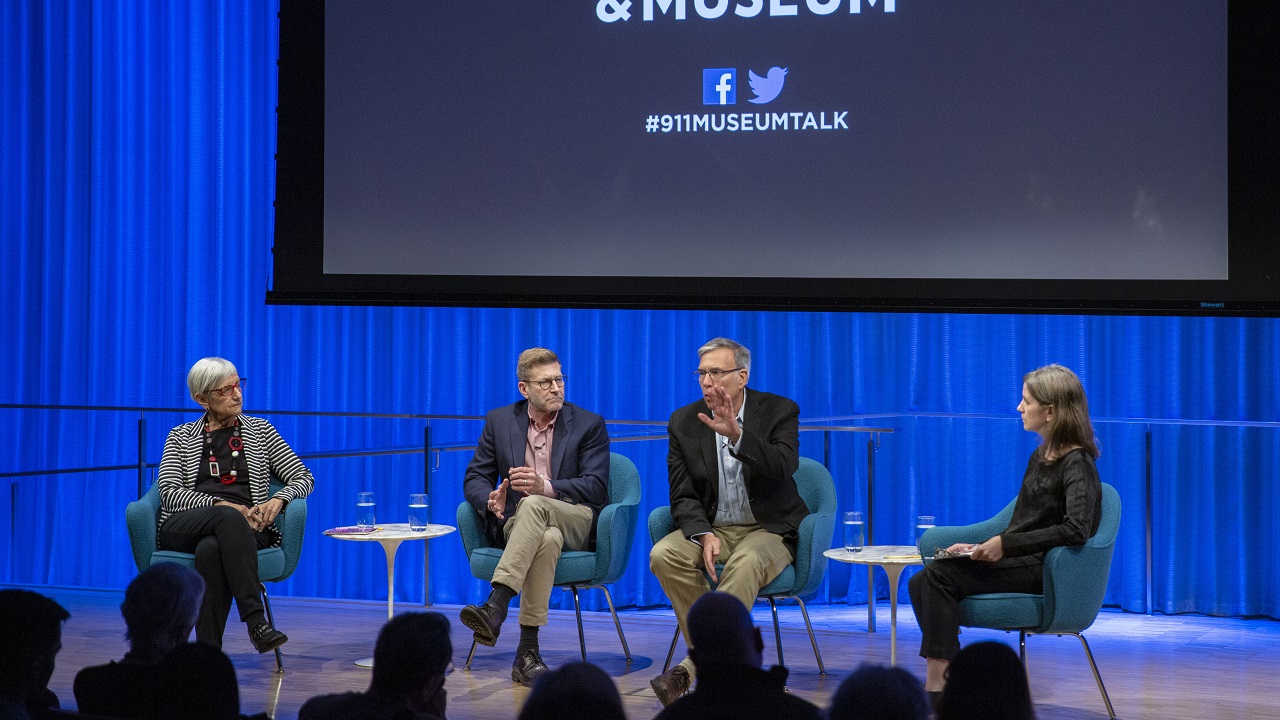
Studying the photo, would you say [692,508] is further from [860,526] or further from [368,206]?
[368,206]

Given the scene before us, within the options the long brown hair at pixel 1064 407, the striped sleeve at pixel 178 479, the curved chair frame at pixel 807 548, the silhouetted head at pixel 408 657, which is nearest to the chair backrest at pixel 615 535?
the curved chair frame at pixel 807 548

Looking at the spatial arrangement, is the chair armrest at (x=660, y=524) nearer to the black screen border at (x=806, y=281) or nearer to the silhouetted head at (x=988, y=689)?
the black screen border at (x=806, y=281)

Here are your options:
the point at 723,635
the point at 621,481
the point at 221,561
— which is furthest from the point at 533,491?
the point at 723,635

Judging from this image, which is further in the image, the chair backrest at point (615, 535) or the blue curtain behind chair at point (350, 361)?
the blue curtain behind chair at point (350, 361)

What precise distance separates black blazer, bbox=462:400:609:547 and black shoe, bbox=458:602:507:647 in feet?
1.35

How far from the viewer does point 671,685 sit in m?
4.39

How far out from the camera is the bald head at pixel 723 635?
2.59 meters

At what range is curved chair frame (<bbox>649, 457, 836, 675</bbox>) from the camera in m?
4.73

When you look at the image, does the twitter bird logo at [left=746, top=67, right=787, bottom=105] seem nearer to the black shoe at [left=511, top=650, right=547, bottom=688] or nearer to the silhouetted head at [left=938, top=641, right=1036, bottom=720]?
the black shoe at [left=511, top=650, right=547, bottom=688]

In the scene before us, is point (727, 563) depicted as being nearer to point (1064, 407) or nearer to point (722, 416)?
point (722, 416)

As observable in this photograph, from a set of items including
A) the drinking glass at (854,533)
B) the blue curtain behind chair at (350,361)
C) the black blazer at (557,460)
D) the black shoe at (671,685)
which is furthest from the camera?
the blue curtain behind chair at (350,361)

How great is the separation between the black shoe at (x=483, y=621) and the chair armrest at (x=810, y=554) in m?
1.03

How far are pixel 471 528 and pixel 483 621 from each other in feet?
1.73

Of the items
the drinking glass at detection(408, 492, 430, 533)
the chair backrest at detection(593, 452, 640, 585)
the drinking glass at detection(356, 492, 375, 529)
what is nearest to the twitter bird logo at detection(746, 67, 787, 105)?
the chair backrest at detection(593, 452, 640, 585)
